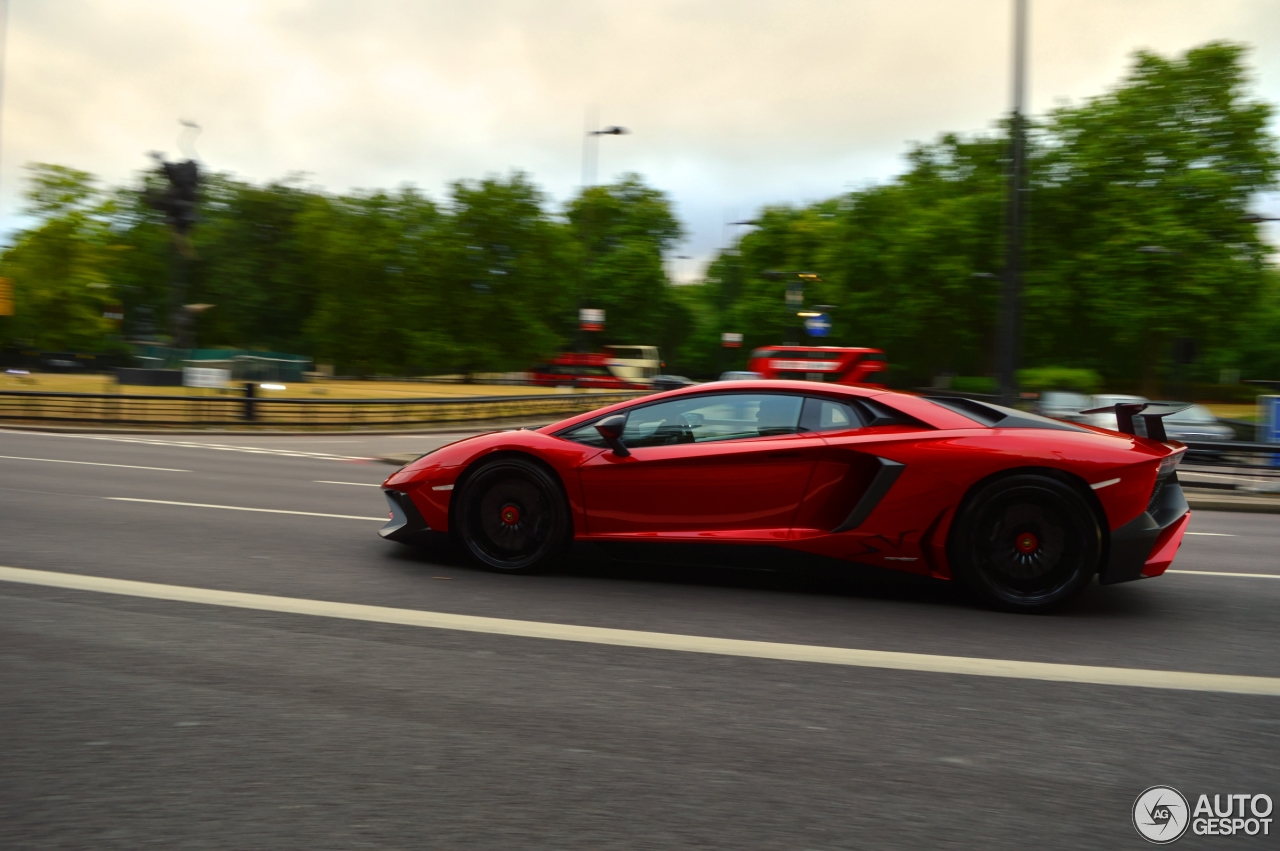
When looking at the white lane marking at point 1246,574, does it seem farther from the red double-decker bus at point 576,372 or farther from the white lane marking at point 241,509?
the red double-decker bus at point 576,372

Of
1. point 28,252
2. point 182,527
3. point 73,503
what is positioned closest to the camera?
point 182,527

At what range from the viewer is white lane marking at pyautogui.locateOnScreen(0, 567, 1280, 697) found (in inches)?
171

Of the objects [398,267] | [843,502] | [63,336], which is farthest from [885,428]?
[63,336]

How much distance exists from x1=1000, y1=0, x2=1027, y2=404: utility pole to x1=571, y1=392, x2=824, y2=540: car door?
31.2 ft

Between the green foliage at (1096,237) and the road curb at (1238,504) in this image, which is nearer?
the road curb at (1238,504)

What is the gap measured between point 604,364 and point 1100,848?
188 ft

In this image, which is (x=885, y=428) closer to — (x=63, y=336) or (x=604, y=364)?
(x=604, y=364)

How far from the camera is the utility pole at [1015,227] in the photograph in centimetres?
1455

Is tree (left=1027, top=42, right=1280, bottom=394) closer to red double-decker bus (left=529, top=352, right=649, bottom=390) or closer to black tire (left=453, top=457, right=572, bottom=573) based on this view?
red double-decker bus (left=529, top=352, right=649, bottom=390)

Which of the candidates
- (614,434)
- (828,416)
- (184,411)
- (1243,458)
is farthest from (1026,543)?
(184,411)

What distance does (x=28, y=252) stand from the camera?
58.8m

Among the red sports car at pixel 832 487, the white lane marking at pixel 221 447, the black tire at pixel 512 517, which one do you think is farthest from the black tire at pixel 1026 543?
the white lane marking at pixel 221 447

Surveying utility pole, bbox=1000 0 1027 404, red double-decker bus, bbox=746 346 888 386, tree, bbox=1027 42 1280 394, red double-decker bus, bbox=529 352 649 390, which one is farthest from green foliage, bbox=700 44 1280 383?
utility pole, bbox=1000 0 1027 404

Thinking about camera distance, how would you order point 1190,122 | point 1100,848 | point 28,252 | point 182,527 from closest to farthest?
point 1100,848, point 182,527, point 1190,122, point 28,252
